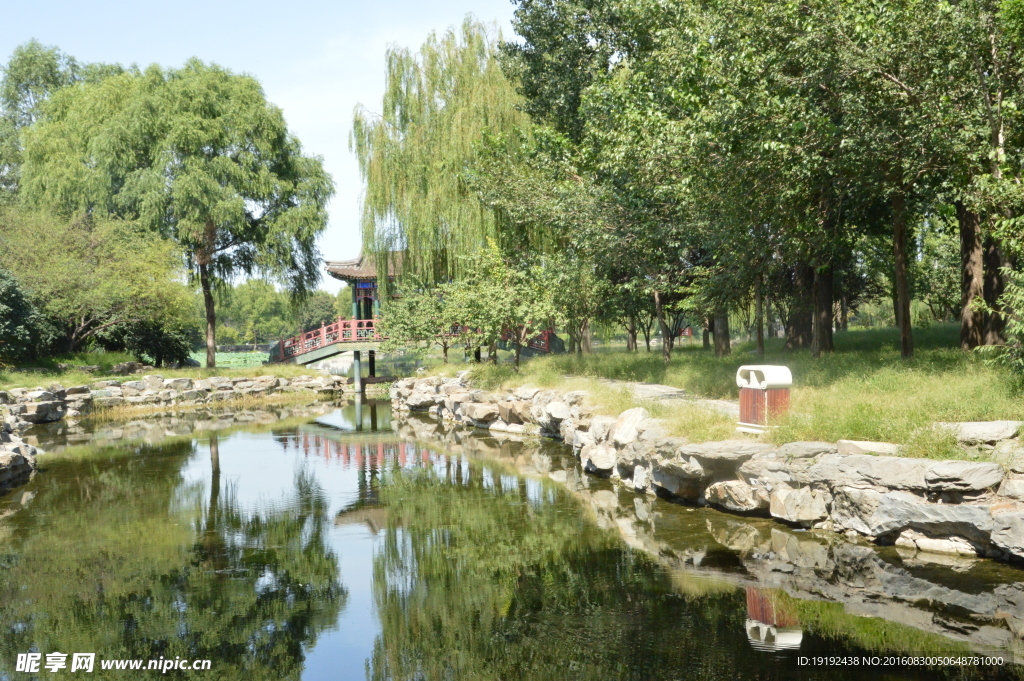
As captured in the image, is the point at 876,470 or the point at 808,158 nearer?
the point at 876,470

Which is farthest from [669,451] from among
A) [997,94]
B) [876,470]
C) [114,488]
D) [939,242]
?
[939,242]

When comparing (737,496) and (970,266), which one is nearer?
(737,496)

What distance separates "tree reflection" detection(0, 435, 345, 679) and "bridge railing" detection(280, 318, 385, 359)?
61.8ft

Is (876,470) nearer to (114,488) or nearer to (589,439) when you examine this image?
(589,439)

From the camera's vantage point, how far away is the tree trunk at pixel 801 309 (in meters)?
17.1

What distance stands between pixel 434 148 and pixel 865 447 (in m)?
18.7

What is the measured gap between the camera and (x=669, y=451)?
1015 centimetres

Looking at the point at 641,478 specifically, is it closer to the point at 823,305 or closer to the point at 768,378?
the point at 768,378

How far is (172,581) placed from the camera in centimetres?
754

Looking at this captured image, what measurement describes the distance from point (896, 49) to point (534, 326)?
1185 cm

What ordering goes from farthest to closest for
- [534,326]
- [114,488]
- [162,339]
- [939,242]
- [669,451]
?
[162,339], [939,242], [534,326], [114,488], [669,451]

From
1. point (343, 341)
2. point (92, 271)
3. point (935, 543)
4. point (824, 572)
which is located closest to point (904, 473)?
point (935, 543)

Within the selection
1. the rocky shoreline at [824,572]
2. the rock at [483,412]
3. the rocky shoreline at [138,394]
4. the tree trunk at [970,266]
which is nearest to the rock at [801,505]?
the rocky shoreline at [824,572]

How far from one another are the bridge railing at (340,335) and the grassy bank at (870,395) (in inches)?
602
